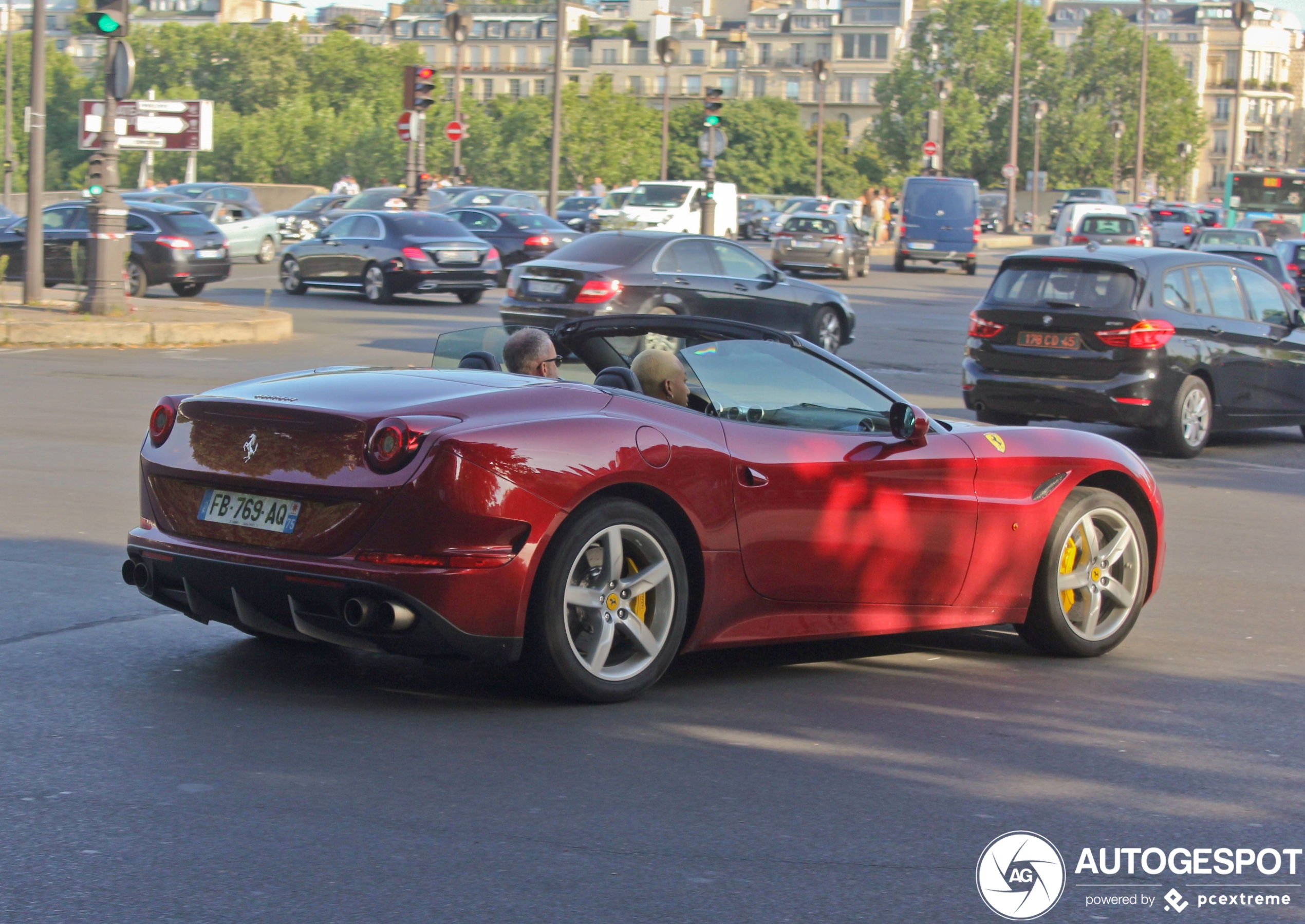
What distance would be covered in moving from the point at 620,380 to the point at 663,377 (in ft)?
0.67

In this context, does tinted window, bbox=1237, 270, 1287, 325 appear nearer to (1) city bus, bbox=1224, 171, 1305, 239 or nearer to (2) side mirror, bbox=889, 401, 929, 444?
(2) side mirror, bbox=889, 401, 929, 444

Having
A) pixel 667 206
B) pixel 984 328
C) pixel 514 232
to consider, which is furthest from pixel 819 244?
pixel 984 328

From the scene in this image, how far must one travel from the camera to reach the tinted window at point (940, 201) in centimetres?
4462

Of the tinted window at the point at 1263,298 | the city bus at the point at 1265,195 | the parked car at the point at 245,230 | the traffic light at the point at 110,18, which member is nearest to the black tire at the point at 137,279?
the traffic light at the point at 110,18

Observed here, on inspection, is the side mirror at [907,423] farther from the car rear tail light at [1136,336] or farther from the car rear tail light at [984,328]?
the car rear tail light at [984,328]

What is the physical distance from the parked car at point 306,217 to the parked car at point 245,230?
130 cm

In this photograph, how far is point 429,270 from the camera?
91.6 feet

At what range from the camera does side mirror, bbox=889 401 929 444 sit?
603 centimetres

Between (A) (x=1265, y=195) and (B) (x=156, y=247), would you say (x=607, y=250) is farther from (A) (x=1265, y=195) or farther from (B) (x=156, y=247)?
(A) (x=1265, y=195)

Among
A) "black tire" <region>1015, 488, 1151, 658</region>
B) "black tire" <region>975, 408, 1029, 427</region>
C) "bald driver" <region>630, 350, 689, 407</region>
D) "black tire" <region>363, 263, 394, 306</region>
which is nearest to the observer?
"bald driver" <region>630, 350, 689, 407</region>

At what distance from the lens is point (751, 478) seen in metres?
5.68

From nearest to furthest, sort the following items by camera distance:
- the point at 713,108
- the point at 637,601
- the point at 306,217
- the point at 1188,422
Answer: the point at 637,601 < the point at 1188,422 < the point at 713,108 < the point at 306,217

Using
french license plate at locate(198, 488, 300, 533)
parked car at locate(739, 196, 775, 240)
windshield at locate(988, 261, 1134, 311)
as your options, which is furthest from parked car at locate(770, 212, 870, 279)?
french license plate at locate(198, 488, 300, 533)

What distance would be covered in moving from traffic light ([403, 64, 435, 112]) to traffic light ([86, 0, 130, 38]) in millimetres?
15148
